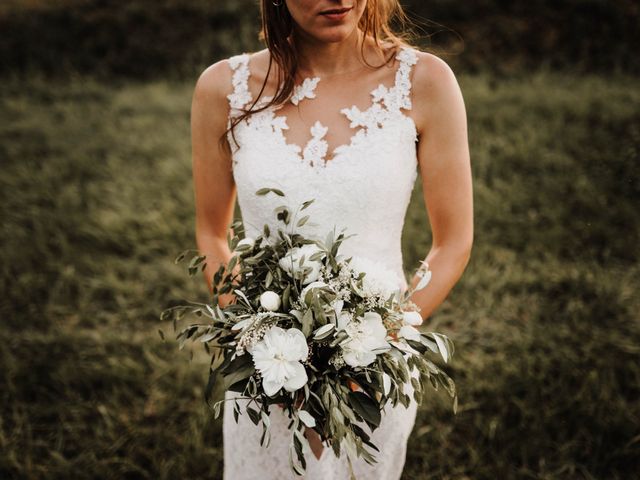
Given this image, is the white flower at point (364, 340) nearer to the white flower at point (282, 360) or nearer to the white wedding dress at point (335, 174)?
the white flower at point (282, 360)

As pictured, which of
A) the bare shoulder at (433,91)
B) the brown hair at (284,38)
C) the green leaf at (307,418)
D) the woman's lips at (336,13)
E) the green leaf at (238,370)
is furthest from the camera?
the brown hair at (284,38)

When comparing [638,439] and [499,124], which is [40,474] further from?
[499,124]

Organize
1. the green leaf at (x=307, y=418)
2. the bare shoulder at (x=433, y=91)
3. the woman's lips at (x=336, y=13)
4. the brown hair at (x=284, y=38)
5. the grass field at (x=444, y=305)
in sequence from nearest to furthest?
the green leaf at (x=307, y=418) → the woman's lips at (x=336, y=13) → the bare shoulder at (x=433, y=91) → the brown hair at (x=284, y=38) → the grass field at (x=444, y=305)

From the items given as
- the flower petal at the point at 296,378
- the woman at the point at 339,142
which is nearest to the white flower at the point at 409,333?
the flower petal at the point at 296,378

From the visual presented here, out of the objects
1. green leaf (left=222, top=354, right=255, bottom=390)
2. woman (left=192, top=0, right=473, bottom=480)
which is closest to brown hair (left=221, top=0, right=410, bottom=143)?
woman (left=192, top=0, right=473, bottom=480)

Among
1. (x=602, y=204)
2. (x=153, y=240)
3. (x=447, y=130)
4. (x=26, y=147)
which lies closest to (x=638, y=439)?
(x=447, y=130)

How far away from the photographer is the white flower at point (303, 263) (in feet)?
4.52

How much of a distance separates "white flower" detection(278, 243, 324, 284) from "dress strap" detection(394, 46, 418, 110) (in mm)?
638

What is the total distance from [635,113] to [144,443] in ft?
18.5

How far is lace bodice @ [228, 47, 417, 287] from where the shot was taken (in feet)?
5.79

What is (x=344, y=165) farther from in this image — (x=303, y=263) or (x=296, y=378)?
(x=296, y=378)

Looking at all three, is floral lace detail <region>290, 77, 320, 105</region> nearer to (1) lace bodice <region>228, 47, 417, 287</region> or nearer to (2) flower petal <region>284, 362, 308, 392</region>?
(1) lace bodice <region>228, 47, 417, 287</region>

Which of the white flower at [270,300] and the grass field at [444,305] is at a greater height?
the white flower at [270,300]

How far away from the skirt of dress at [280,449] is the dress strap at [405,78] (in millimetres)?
967
